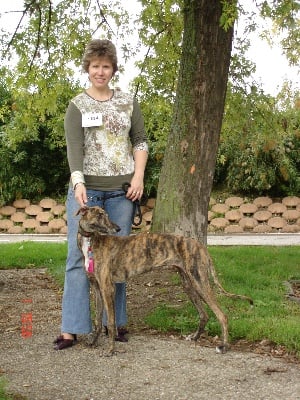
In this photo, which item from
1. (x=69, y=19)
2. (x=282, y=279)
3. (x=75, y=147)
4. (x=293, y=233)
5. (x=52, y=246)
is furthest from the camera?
(x=293, y=233)

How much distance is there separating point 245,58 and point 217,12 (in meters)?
2.54

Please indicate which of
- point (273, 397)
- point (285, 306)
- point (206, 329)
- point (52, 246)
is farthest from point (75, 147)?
point (52, 246)

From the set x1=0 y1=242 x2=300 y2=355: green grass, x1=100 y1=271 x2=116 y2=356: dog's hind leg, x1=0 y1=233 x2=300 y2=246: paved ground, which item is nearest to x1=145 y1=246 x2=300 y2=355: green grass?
x1=0 y1=242 x2=300 y2=355: green grass

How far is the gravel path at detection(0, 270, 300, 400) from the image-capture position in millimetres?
4477

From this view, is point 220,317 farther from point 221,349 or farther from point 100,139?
point 100,139

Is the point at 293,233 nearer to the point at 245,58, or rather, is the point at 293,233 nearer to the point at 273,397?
the point at 245,58

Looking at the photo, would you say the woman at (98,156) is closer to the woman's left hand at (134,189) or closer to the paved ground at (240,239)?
the woman's left hand at (134,189)

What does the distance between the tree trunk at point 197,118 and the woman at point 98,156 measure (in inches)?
96.0

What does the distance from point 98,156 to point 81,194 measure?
409 mm

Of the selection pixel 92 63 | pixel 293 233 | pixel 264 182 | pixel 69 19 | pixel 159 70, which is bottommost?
pixel 293 233

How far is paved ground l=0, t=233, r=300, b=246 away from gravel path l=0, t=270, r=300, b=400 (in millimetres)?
8014

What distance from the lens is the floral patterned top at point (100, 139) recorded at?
5402 millimetres

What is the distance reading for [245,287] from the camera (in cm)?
816

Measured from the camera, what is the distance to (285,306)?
7230 mm
